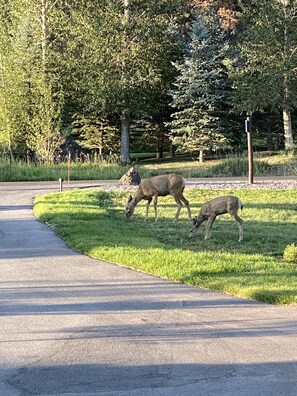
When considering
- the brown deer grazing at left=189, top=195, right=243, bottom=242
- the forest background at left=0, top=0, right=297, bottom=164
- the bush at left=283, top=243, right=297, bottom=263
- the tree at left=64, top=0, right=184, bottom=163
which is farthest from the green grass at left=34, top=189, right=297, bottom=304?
the tree at left=64, top=0, right=184, bottom=163

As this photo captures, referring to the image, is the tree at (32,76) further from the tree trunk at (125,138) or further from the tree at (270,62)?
the tree at (270,62)

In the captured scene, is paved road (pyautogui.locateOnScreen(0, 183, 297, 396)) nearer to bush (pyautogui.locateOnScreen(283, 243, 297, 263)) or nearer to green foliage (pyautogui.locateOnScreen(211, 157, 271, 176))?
bush (pyautogui.locateOnScreen(283, 243, 297, 263))

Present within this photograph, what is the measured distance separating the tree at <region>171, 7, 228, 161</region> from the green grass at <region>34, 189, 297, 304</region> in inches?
821

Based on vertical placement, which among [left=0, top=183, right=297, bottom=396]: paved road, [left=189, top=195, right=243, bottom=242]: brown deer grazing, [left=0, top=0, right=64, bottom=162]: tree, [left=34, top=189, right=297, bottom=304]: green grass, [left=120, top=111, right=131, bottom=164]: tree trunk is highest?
[left=0, top=0, right=64, bottom=162]: tree

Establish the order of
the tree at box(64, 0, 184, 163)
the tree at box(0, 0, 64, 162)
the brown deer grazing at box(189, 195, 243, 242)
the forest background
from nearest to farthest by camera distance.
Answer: the brown deer grazing at box(189, 195, 243, 242)
the tree at box(0, 0, 64, 162)
the forest background
the tree at box(64, 0, 184, 163)

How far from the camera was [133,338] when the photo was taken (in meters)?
7.25

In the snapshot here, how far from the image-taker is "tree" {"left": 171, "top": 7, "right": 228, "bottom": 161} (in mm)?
45375

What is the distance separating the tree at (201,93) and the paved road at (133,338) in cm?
3515

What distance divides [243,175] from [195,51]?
11.3 meters

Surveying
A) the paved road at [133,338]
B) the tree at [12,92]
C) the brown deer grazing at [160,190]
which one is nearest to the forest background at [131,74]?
the tree at [12,92]

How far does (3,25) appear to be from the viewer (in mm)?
47719

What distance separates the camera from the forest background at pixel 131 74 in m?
44.7

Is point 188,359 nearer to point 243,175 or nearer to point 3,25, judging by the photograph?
point 243,175

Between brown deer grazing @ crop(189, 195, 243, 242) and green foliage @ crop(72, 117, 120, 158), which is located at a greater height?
green foliage @ crop(72, 117, 120, 158)
